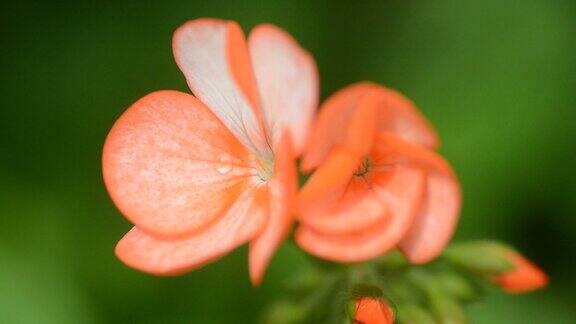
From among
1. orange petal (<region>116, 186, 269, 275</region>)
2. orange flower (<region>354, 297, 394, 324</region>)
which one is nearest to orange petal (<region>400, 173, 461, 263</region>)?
orange flower (<region>354, 297, 394, 324</region>)

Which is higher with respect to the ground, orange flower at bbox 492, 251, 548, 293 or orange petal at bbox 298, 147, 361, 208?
orange petal at bbox 298, 147, 361, 208

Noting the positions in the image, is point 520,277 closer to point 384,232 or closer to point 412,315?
point 412,315

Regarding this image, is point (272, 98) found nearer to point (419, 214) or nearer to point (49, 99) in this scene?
point (419, 214)

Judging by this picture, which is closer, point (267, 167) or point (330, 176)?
→ point (330, 176)

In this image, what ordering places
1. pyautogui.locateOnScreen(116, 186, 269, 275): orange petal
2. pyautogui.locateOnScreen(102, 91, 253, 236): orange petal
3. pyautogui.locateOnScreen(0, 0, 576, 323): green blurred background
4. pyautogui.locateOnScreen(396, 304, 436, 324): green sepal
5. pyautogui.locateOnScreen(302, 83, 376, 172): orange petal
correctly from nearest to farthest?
pyautogui.locateOnScreen(302, 83, 376, 172): orange petal, pyautogui.locateOnScreen(116, 186, 269, 275): orange petal, pyautogui.locateOnScreen(102, 91, 253, 236): orange petal, pyautogui.locateOnScreen(396, 304, 436, 324): green sepal, pyautogui.locateOnScreen(0, 0, 576, 323): green blurred background

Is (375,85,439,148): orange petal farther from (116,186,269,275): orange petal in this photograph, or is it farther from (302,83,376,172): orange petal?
(116,186,269,275): orange petal

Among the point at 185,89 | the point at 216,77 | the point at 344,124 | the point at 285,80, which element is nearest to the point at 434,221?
the point at 344,124
